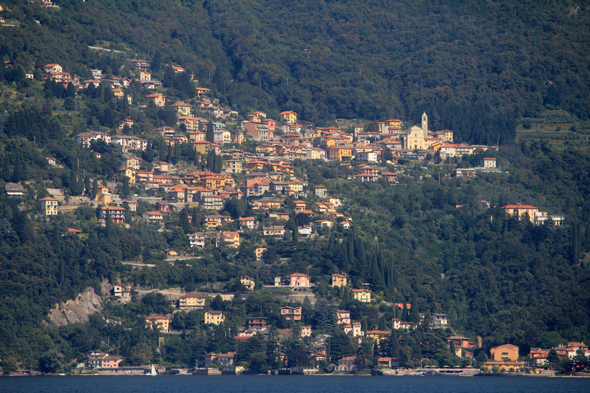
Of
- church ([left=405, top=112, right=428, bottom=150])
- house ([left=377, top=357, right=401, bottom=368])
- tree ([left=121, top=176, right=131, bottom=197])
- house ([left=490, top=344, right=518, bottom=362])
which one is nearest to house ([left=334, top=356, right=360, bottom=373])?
house ([left=377, top=357, right=401, bottom=368])

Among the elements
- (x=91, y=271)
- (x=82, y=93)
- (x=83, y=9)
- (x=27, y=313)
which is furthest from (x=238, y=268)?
(x=83, y=9)

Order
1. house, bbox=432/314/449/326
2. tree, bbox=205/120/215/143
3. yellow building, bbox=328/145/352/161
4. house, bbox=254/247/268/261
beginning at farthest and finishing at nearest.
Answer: yellow building, bbox=328/145/352/161 < tree, bbox=205/120/215/143 < house, bbox=254/247/268/261 < house, bbox=432/314/449/326

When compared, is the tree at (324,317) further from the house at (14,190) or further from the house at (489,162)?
the house at (489,162)

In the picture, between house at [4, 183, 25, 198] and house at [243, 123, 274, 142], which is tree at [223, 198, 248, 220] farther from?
house at [243, 123, 274, 142]

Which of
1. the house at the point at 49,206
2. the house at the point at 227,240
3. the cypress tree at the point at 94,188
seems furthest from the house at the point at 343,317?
the house at the point at 49,206

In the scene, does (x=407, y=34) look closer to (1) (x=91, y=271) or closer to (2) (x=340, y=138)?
(2) (x=340, y=138)

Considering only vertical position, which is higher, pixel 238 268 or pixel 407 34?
pixel 407 34

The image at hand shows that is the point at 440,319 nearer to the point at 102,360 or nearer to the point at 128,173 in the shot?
the point at 102,360
